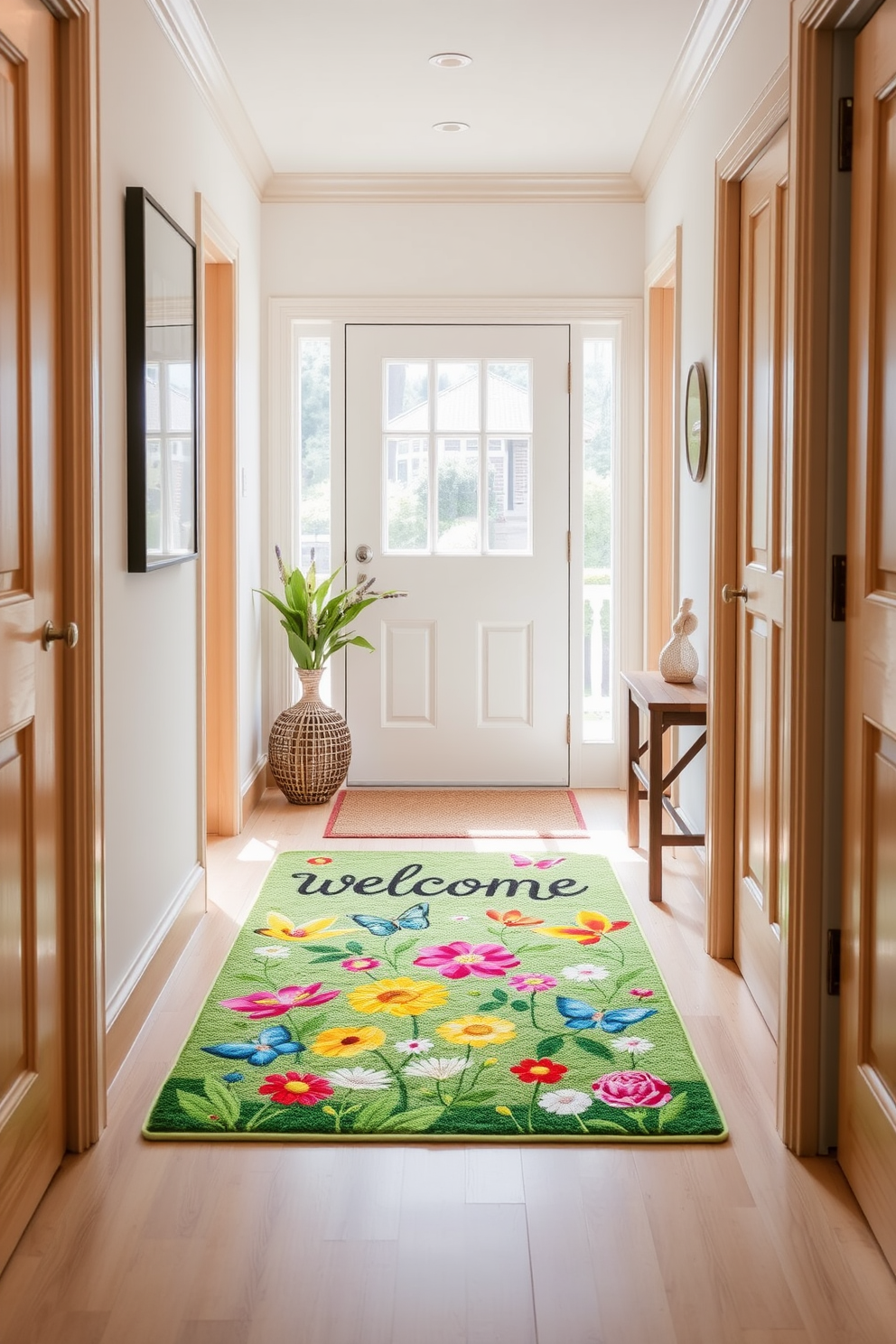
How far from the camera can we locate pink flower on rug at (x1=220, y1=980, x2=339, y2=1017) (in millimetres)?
2969

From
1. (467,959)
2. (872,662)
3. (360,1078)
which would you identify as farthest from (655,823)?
(872,662)

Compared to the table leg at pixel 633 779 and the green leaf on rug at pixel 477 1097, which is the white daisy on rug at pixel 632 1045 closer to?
the green leaf on rug at pixel 477 1097

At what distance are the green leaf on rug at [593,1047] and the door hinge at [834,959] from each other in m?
0.60

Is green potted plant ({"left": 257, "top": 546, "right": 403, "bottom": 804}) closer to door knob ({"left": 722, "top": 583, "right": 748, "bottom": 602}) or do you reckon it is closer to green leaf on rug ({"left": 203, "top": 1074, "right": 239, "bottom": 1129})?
door knob ({"left": 722, "top": 583, "right": 748, "bottom": 602})

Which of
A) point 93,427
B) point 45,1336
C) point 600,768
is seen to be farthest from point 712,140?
point 45,1336

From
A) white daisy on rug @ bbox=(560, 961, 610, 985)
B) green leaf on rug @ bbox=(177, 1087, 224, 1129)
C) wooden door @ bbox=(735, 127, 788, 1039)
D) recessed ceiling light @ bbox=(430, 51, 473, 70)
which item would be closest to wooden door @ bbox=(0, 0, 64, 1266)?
green leaf on rug @ bbox=(177, 1087, 224, 1129)

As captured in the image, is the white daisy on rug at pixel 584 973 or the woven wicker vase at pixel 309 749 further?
the woven wicker vase at pixel 309 749

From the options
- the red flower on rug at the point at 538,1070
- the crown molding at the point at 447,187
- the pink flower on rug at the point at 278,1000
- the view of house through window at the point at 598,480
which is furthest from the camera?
the view of house through window at the point at 598,480

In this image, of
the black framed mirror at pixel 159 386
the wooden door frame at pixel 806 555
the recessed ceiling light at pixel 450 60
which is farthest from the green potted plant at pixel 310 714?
the wooden door frame at pixel 806 555

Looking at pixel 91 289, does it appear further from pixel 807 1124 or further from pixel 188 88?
pixel 807 1124

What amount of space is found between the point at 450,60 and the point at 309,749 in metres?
2.50

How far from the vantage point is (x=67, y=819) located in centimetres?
Answer: 228

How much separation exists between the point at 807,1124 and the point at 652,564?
3095 millimetres

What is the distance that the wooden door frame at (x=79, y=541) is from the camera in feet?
7.32
